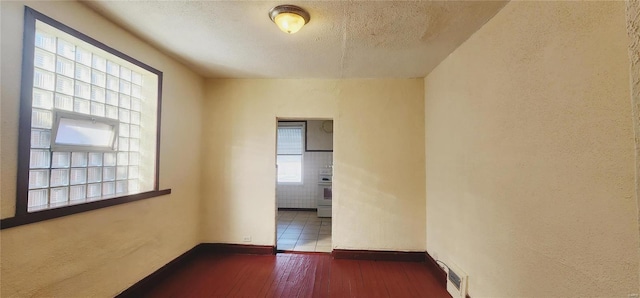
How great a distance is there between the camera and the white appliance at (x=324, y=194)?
518 centimetres

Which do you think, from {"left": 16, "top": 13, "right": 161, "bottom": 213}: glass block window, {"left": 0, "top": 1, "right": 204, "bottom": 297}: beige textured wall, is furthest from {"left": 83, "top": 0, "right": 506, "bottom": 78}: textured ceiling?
{"left": 16, "top": 13, "right": 161, "bottom": 213}: glass block window

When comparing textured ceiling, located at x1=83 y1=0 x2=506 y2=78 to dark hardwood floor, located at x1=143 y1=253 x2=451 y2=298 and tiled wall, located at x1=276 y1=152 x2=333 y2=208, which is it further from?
tiled wall, located at x1=276 y1=152 x2=333 y2=208

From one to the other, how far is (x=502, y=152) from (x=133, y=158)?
10.4 feet

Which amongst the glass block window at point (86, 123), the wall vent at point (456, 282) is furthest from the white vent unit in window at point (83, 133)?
the wall vent at point (456, 282)

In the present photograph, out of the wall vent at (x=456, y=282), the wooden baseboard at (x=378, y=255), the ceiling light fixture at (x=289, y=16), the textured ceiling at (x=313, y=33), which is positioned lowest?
the wooden baseboard at (x=378, y=255)

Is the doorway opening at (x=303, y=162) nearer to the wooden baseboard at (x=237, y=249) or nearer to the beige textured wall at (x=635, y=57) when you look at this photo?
the wooden baseboard at (x=237, y=249)

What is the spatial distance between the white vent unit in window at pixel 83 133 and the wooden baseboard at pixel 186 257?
4.23ft

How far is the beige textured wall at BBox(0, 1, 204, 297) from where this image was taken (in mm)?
1289

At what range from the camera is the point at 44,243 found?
1456mm

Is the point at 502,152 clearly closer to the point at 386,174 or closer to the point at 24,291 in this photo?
the point at 386,174

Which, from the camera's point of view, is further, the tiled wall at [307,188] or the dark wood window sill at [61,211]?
the tiled wall at [307,188]

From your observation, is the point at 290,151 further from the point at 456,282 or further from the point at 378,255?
the point at 456,282

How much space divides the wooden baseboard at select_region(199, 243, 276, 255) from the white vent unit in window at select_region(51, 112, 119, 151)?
5.89 feet

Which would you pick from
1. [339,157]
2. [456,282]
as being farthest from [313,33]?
[456,282]
